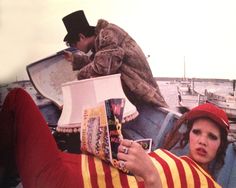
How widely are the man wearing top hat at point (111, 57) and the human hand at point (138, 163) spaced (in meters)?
0.27

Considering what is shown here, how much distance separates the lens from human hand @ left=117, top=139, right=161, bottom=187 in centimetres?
108

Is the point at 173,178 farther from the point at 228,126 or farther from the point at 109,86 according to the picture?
the point at 109,86

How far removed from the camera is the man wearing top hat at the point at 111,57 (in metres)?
1.31

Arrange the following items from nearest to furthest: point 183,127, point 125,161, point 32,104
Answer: point 125,161 → point 32,104 → point 183,127

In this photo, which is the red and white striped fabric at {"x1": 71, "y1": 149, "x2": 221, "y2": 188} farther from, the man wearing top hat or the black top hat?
the black top hat

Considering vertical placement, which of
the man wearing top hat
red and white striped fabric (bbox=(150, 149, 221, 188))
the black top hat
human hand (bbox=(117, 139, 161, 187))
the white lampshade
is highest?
the black top hat

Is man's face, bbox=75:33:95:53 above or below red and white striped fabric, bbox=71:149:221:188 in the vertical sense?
above

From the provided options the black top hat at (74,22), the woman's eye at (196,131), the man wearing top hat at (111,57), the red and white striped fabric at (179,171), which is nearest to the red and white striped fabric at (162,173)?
the red and white striped fabric at (179,171)

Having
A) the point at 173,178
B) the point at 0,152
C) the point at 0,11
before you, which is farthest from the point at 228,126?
the point at 0,11

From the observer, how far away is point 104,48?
131 cm

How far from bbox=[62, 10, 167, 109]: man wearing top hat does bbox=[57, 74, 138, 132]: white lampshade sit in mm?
27

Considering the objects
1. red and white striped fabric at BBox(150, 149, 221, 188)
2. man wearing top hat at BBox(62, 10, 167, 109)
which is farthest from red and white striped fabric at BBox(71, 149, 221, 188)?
man wearing top hat at BBox(62, 10, 167, 109)

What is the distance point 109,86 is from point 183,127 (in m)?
0.33

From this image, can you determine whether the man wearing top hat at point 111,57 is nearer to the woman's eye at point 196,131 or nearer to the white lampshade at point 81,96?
the white lampshade at point 81,96
